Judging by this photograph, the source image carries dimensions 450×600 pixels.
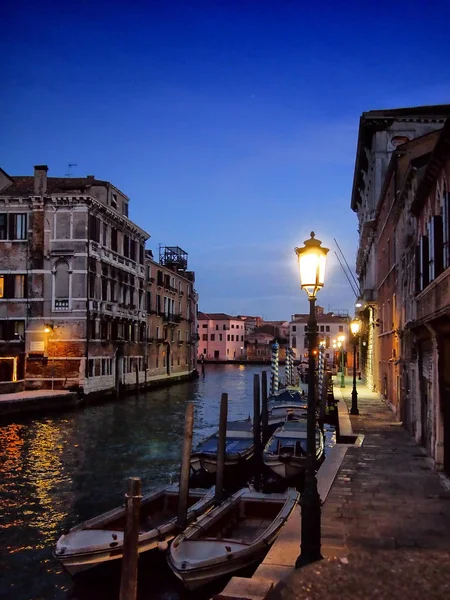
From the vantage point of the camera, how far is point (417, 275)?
13555 millimetres

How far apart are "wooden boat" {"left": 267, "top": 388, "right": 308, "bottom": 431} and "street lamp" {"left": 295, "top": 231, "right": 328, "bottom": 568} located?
1293 cm

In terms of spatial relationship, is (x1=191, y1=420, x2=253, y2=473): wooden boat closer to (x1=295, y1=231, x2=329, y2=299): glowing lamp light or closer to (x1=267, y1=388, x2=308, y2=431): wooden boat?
(x1=267, y1=388, x2=308, y2=431): wooden boat

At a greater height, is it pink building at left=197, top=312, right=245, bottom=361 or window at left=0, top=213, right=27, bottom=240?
window at left=0, top=213, right=27, bottom=240

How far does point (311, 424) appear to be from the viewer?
249 inches

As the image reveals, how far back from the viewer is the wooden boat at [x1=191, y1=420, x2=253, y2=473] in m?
13.7

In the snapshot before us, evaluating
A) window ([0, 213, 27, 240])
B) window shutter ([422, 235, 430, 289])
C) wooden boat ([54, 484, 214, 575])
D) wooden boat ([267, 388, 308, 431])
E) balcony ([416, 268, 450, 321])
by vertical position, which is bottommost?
wooden boat ([54, 484, 214, 575])

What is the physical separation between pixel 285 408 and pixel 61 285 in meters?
15.4

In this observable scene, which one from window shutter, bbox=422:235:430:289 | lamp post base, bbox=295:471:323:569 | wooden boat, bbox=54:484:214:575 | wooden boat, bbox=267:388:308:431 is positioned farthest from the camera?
wooden boat, bbox=267:388:308:431

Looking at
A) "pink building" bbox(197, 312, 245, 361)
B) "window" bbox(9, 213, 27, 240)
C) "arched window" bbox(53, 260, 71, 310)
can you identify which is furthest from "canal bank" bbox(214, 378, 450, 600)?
"pink building" bbox(197, 312, 245, 361)

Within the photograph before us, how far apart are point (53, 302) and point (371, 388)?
18.1 m

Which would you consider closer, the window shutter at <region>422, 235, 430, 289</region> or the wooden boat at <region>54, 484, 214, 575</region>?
the wooden boat at <region>54, 484, 214, 575</region>

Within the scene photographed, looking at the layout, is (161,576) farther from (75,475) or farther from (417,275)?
(417,275)

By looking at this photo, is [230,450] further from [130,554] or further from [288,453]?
[130,554]

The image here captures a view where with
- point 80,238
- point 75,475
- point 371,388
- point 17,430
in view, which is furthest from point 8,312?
point 371,388
